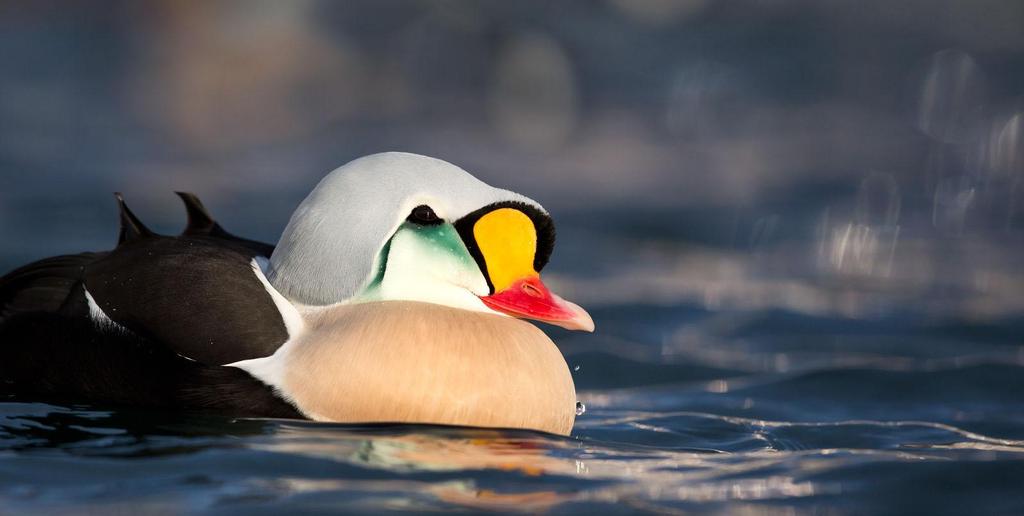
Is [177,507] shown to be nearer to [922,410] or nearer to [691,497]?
[691,497]

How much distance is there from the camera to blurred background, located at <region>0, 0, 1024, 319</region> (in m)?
8.55

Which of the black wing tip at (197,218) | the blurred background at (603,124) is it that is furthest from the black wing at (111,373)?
the blurred background at (603,124)

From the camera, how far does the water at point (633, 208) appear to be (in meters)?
3.96

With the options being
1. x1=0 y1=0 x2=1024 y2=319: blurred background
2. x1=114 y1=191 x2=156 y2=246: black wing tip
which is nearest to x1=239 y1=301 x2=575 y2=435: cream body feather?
x1=114 y1=191 x2=156 y2=246: black wing tip

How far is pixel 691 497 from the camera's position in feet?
12.7

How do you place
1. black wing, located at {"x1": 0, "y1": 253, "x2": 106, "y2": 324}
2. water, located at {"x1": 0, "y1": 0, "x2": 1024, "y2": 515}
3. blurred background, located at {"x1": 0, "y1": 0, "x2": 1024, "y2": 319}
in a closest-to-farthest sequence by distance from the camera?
water, located at {"x1": 0, "y1": 0, "x2": 1024, "y2": 515}
black wing, located at {"x1": 0, "y1": 253, "x2": 106, "y2": 324}
blurred background, located at {"x1": 0, "y1": 0, "x2": 1024, "y2": 319}

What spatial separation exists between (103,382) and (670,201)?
226 inches

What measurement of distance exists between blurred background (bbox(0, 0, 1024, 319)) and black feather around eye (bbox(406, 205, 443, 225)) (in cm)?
337

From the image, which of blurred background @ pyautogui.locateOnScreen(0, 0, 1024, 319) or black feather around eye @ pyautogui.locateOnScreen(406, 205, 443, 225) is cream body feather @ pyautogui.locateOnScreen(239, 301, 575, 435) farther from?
blurred background @ pyautogui.locateOnScreen(0, 0, 1024, 319)

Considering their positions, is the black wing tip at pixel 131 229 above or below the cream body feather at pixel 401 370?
above

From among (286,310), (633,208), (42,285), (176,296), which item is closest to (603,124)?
(633,208)

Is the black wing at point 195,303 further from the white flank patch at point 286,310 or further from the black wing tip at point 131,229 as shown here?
the black wing tip at point 131,229

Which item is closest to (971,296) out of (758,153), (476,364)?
(758,153)

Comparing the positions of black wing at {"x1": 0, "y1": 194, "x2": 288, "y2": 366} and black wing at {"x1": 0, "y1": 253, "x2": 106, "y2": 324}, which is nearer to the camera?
black wing at {"x1": 0, "y1": 194, "x2": 288, "y2": 366}
